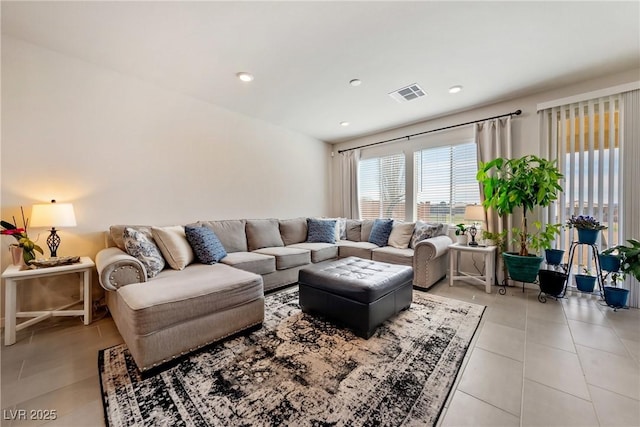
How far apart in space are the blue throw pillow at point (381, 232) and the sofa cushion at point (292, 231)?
3.78 ft

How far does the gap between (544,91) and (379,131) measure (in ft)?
7.49

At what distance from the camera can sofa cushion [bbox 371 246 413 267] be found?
320 centimetres

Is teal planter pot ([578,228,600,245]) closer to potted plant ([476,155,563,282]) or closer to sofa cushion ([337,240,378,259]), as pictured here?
potted plant ([476,155,563,282])

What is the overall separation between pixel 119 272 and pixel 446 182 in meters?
4.20

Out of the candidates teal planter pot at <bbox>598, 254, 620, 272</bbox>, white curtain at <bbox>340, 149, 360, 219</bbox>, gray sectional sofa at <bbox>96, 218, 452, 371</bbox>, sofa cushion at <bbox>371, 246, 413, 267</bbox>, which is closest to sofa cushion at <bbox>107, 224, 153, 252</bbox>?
gray sectional sofa at <bbox>96, 218, 452, 371</bbox>

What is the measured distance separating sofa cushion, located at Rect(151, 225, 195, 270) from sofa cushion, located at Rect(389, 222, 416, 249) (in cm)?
278

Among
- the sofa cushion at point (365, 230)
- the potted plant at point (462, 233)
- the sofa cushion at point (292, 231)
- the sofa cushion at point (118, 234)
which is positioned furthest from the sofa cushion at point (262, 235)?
the potted plant at point (462, 233)

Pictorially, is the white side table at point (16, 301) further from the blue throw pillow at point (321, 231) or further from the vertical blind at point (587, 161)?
the vertical blind at point (587, 161)

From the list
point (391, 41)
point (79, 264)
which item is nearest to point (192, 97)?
point (79, 264)

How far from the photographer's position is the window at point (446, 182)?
365 centimetres

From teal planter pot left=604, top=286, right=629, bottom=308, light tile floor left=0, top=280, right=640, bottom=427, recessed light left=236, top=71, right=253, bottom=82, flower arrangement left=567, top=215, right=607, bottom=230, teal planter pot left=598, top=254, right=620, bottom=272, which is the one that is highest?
recessed light left=236, top=71, right=253, bottom=82

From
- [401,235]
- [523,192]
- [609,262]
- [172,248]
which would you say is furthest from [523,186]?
[172,248]

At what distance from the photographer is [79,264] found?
2102mm

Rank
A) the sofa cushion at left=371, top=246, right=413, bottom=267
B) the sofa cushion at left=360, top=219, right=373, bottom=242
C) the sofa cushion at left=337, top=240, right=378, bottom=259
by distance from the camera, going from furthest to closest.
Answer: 1. the sofa cushion at left=360, top=219, right=373, bottom=242
2. the sofa cushion at left=337, top=240, right=378, bottom=259
3. the sofa cushion at left=371, top=246, right=413, bottom=267
